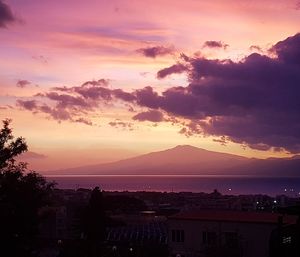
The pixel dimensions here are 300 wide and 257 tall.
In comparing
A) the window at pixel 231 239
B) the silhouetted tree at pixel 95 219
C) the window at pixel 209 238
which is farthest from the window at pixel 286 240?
the silhouetted tree at pixel 95 219

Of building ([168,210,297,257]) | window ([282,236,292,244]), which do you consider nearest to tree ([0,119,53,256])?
window ([282,236,292,244])

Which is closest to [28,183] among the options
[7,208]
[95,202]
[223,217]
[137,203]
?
[7,208]

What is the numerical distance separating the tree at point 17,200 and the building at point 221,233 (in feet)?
71.2

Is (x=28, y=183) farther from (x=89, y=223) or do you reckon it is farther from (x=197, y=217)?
(x=89, y=223)

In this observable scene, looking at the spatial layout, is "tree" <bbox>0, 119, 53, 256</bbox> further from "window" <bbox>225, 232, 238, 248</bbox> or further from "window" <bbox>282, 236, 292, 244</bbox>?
"window" <bbox>225, 232, 238, 248</bbox>

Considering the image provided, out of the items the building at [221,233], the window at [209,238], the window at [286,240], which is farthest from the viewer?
the window at [209,238]

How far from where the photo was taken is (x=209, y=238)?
39281 millimetres

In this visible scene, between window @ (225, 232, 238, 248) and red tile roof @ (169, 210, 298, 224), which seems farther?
red tile roof @ (169, 210, 298, 224)

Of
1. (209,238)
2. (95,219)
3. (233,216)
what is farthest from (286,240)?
(95,219)

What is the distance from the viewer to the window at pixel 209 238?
38.9m

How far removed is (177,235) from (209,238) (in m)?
2.81

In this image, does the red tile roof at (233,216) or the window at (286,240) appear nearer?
the window at (286,240)

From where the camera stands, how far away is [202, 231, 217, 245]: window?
38.9m

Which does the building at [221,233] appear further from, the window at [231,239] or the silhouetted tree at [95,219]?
the silhouetted tree at [95,219]
